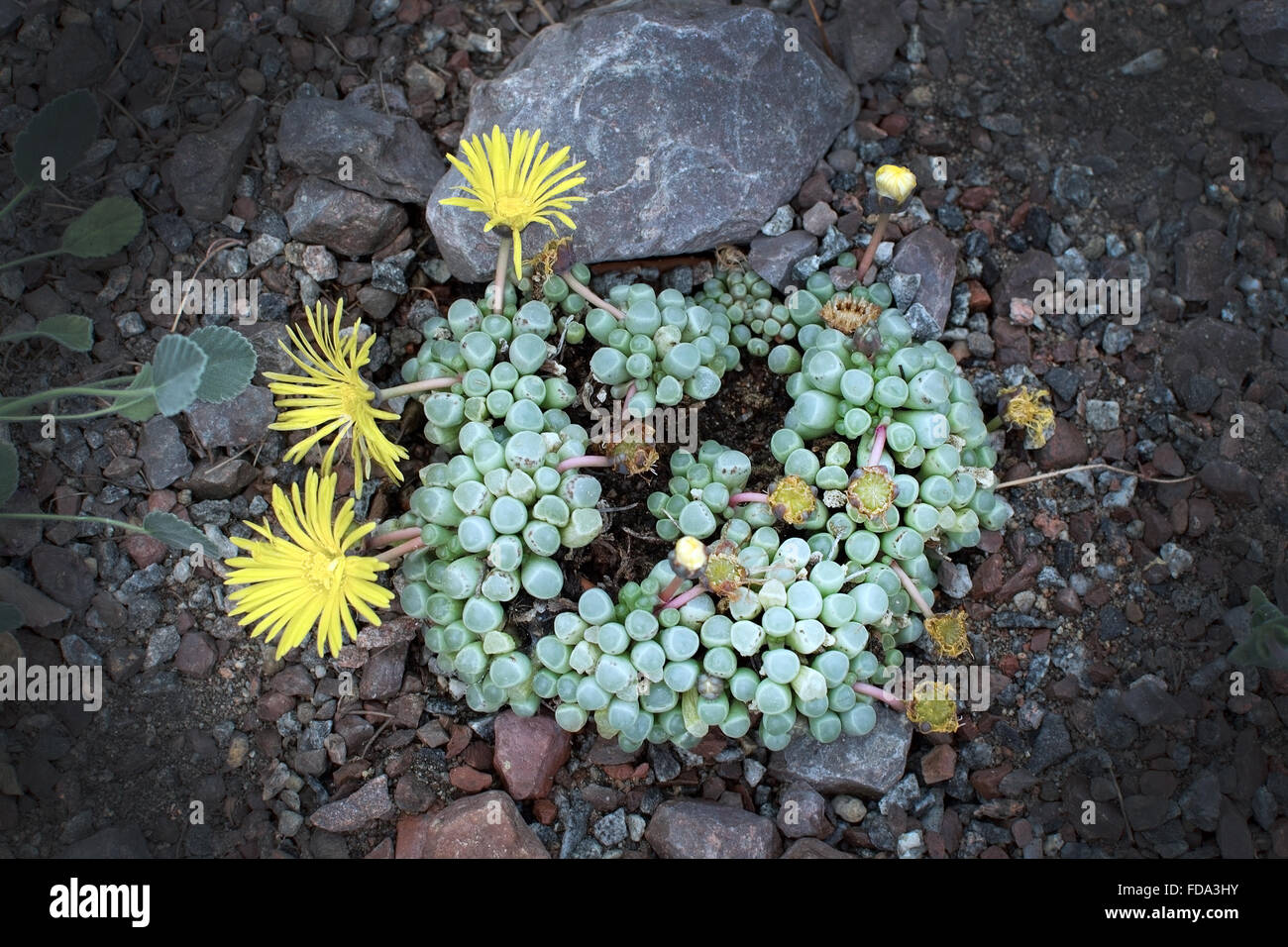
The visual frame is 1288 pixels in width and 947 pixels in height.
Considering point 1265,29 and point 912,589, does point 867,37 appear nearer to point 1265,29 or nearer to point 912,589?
point 1265,29

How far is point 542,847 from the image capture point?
270 cm

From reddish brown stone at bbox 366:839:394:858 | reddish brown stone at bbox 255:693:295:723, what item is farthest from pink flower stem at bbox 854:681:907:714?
reddish brown stone at bbox 255:693:295:723

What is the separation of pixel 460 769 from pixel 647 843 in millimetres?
525

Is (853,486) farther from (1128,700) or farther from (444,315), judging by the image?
(444,315)

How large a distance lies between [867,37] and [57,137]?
2.39m

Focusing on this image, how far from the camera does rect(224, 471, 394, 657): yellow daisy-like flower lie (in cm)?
239

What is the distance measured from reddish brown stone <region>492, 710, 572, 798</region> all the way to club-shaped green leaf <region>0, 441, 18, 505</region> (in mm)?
1355

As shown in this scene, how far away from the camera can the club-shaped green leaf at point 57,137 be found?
286cm

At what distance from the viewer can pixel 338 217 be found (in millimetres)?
3107

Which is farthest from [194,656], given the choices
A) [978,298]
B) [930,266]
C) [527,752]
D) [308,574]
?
[978,298]

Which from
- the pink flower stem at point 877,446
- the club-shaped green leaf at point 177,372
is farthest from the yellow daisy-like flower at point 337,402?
the pink flower stem at point 877,446

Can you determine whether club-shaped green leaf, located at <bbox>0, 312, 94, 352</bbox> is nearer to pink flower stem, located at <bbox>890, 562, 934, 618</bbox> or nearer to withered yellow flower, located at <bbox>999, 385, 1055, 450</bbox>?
pink flower stem, located at <bbox>890, 562, 934, 618</bbox>

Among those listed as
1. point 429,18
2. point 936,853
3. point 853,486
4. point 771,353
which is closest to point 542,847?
point 936,853

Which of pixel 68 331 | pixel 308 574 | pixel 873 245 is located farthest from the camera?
pixel 873 245
